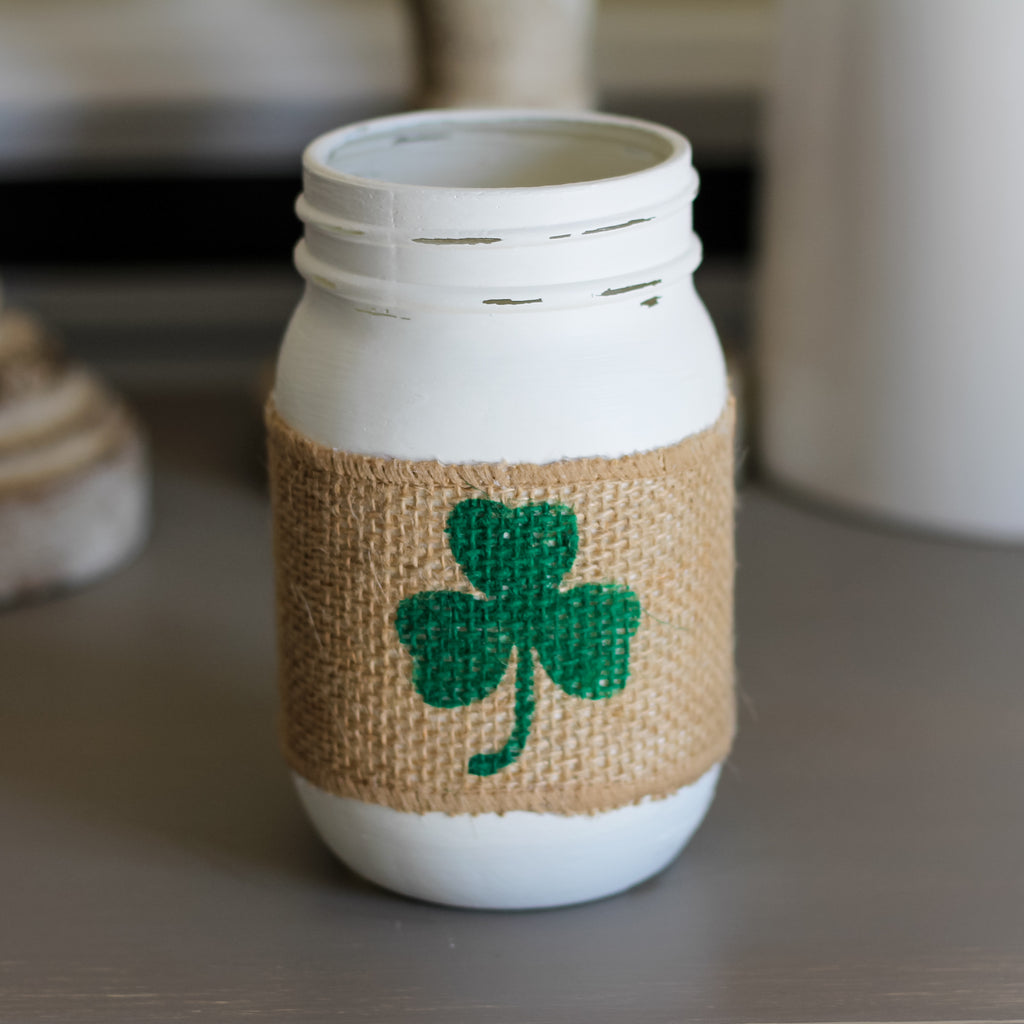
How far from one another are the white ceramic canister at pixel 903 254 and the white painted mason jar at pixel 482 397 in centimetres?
24

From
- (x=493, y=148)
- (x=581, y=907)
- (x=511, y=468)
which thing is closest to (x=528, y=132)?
(x=493, y=148)

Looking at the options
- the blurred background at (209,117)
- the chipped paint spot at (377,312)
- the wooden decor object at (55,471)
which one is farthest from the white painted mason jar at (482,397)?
the blurred background at (209,117)

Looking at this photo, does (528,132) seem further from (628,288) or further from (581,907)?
(581,907)

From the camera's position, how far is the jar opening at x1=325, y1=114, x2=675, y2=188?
1.37 ft

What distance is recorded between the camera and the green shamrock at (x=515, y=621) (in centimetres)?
38

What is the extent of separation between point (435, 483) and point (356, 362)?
37mm

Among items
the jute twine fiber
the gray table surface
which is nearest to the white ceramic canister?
the gray table surface

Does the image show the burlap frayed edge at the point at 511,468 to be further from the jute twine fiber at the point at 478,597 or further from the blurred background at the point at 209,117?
the blurred background at the point at 209,117

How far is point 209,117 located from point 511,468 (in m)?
0.52

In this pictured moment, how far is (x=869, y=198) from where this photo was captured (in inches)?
25.0

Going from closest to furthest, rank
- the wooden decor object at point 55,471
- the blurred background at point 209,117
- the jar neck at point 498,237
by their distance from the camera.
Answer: the jar neck at point 498,237 < the wooden decor object at point 55,471 < the blurred background at point 209,117

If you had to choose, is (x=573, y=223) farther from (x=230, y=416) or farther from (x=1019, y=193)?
(x=230, y=416)

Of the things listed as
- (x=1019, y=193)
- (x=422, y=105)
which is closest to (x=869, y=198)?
(x=1019, y=193)

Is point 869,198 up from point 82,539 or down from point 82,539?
up
